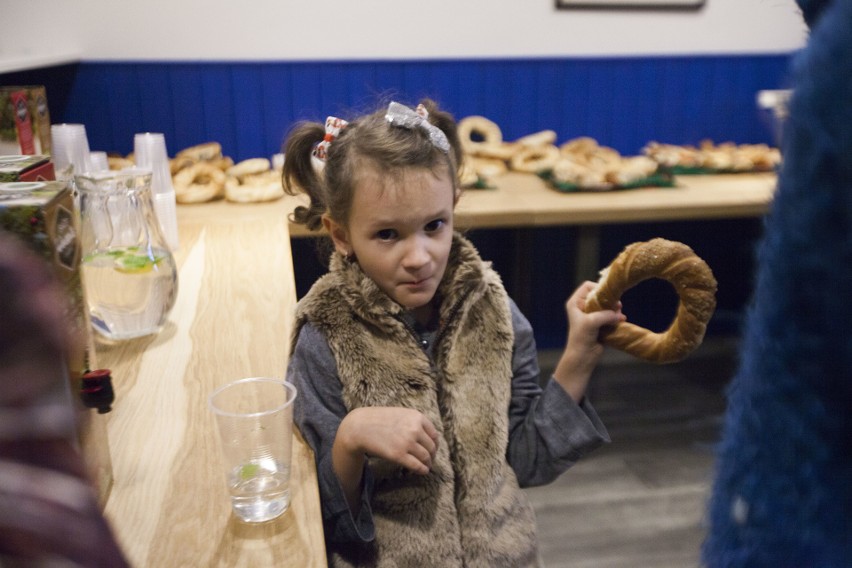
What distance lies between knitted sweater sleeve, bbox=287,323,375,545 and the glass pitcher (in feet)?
0.99

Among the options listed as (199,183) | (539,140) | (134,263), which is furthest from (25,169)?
(539,140)

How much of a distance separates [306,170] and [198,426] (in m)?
0.62

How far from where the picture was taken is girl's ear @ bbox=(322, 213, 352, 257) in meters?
1.25

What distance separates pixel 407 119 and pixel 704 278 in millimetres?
541

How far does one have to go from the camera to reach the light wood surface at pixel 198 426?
753 millimetres

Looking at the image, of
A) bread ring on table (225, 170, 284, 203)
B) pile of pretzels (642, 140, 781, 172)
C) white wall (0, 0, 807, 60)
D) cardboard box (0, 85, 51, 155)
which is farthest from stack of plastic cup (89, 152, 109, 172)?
pile of pretzels (642, 140, 781, 172)

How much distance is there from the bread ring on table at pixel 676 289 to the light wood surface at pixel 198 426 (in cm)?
50

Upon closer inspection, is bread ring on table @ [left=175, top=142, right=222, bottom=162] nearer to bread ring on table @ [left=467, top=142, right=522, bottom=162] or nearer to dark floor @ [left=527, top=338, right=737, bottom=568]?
bread ring on table @ [left=467, top=142, right=522, bottom=162]

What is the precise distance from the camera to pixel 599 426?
1.19 meters

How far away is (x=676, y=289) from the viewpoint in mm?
1141

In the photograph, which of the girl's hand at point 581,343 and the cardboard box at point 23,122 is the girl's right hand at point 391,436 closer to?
the girl's hand at point 581,343

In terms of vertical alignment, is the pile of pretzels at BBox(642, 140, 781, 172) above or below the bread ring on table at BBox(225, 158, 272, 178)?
below

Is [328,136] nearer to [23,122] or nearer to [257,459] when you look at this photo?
[257,459]

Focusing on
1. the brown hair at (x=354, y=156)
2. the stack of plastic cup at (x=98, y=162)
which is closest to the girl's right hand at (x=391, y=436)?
the brown hair at (x=354, y=156)
